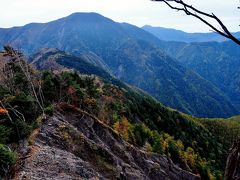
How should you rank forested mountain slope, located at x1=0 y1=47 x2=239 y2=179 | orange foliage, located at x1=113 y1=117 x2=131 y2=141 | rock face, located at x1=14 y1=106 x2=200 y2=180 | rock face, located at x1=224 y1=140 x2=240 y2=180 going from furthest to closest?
orange foliage, located at x1=113 y1=117 x2=131 y2=141
forested mountain slope, located at x1=0 y1=47 x2=239 y2=179
rock face, located at x1=14 y1=106 x2=200 y2=180
rock face, located at x1=224 y1=140 x2=240 y2=180

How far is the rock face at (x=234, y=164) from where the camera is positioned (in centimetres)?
1062

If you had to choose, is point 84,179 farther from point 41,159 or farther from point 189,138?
point 189,138

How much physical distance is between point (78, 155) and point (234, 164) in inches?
1253

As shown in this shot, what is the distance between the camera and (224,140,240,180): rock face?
1062 cm

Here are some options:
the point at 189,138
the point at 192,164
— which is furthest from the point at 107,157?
the point at 189,138

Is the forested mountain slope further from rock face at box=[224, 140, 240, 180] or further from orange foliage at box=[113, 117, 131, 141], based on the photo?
rock face at box=[224, 140, 240, 180]

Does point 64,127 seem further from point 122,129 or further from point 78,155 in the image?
point 122,129

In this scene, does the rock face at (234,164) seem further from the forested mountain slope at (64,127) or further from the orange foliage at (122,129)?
the orange foliage at (122,129)

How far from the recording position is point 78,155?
136 feet

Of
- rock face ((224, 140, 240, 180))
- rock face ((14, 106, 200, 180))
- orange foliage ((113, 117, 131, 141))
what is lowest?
orange foliage ((113, 117, 131, 141))

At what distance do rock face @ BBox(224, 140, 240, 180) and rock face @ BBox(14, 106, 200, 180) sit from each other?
1993cm

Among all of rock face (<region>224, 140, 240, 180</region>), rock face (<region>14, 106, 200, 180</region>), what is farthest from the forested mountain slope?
rock face (<region>224, 140, 240, 180</region>)

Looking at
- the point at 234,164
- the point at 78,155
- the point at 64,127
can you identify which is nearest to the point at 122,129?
the point at 64,127

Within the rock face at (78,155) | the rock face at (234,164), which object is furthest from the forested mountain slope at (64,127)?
the rock face at (234,164)
